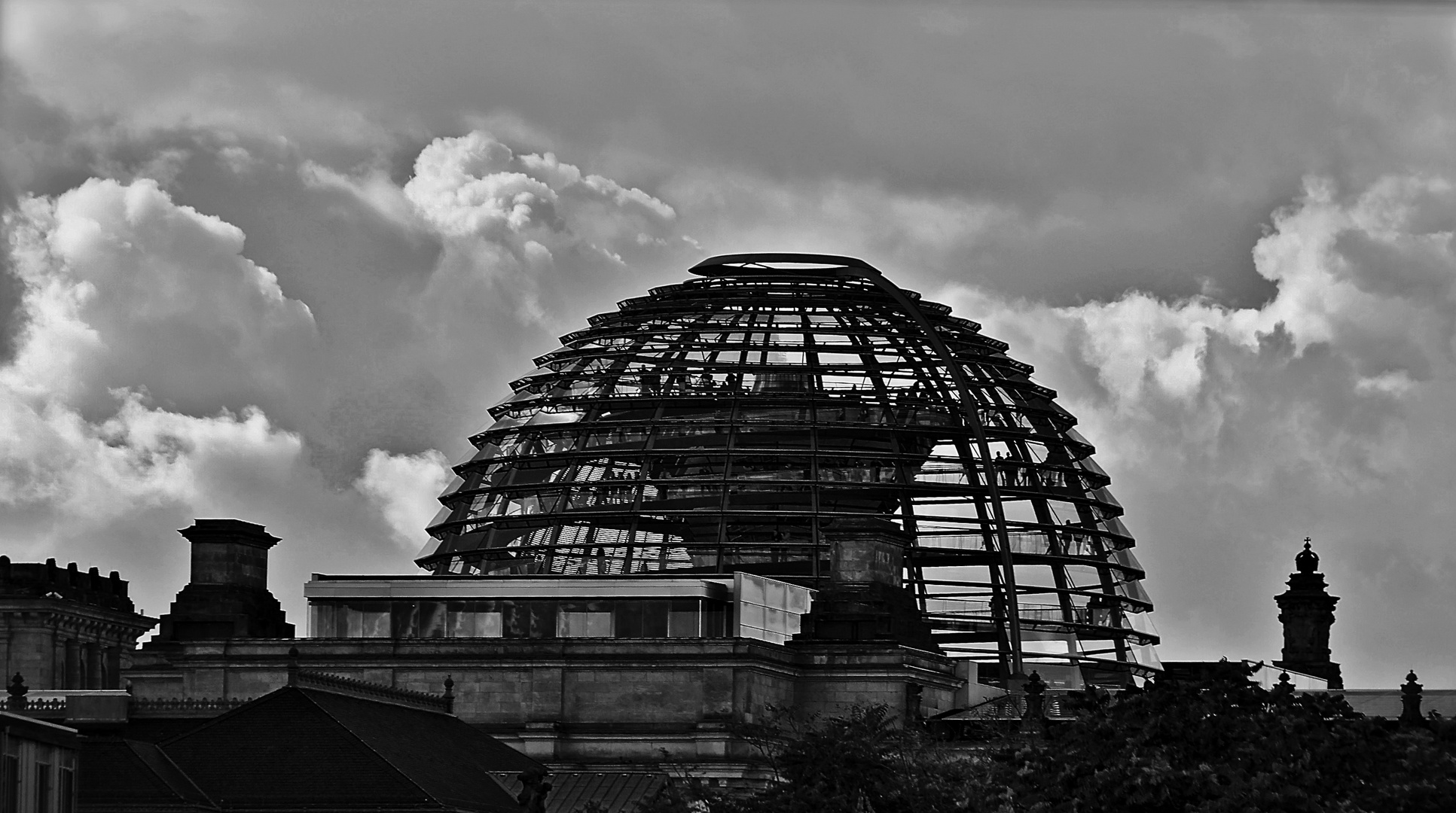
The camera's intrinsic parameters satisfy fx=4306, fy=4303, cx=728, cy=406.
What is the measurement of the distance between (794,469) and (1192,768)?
1808 inches

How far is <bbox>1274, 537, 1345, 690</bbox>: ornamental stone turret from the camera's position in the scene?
458 ft

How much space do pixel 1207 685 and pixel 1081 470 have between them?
4528 centimetres

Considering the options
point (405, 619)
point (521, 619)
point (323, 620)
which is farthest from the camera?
point (323, 620)

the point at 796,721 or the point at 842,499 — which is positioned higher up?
the point at 842,499

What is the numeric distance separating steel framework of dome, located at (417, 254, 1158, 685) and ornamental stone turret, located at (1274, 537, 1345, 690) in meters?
11.8

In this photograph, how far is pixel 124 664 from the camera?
454 feet

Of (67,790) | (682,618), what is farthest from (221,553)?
(67,790)

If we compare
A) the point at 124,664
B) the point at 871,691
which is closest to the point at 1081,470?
the point at 871,691

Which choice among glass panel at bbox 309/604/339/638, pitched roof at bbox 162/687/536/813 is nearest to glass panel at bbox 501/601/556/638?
glass panel at bbox 309/604/339/638

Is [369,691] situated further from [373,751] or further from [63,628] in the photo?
[63,628]

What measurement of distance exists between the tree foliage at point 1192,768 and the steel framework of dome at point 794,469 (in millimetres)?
33274

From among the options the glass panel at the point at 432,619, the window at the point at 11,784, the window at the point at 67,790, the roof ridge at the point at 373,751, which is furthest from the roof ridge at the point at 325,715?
the glass panel at the point at 432,619

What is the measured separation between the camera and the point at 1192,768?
260ft

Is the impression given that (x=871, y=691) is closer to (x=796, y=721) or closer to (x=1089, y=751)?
(x=796, y=721)
